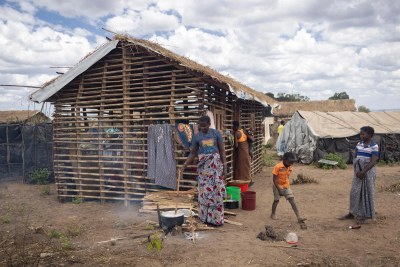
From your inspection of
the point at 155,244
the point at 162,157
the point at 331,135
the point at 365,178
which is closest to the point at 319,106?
the point at 331,135

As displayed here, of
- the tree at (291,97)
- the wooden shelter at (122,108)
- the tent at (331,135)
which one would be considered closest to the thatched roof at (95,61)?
the wooden shelter at (122,108)

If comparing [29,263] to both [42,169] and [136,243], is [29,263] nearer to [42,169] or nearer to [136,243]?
[136,243]

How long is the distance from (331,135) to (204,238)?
11.2 m

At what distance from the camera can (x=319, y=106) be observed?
30219 mm

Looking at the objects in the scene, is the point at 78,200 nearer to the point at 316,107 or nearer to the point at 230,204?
the point at 230,204

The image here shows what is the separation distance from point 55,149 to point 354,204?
736 centimetres

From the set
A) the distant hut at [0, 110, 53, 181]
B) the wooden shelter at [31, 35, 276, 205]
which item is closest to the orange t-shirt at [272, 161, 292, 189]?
the wooden shelter at [31, 35, 276, 205]

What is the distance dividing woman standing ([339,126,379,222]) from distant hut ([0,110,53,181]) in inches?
406

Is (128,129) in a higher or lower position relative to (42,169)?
higher

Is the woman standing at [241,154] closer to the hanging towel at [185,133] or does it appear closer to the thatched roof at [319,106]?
the hanging towel at [185,133]

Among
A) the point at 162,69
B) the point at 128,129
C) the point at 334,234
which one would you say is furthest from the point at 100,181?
the point at 334,234

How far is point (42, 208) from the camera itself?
340 inches

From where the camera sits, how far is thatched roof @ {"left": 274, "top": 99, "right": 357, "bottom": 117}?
29781mm

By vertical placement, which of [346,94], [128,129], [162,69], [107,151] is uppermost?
[346,94]
